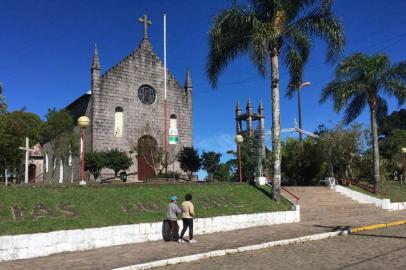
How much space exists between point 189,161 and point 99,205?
21.0 meters

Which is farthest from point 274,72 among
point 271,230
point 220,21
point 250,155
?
point 250,155

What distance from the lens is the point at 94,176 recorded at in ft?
96.6

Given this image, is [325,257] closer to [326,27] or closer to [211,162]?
[326,27]

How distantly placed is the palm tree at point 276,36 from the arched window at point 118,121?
1495 centimetres

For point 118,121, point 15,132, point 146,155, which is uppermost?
point 118,121

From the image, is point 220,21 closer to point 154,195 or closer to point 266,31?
point 266,31

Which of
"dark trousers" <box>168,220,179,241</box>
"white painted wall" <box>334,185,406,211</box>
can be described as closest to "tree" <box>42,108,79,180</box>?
"white painted wall" <box>334,185,406,211</box>

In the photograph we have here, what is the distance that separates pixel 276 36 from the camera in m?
18.4

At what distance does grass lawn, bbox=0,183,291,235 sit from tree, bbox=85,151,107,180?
40.5 ft

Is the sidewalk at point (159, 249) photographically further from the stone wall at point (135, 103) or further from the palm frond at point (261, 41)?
the stone wall at point (135, 103)

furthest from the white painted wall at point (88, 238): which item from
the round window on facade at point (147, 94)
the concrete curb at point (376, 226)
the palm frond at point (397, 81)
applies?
the round window on facade at point (147, 94)

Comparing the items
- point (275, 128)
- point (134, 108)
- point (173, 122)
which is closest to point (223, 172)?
point (173, 122)

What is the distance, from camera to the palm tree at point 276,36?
19047 millimetres

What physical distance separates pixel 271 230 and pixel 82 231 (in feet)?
22.7
